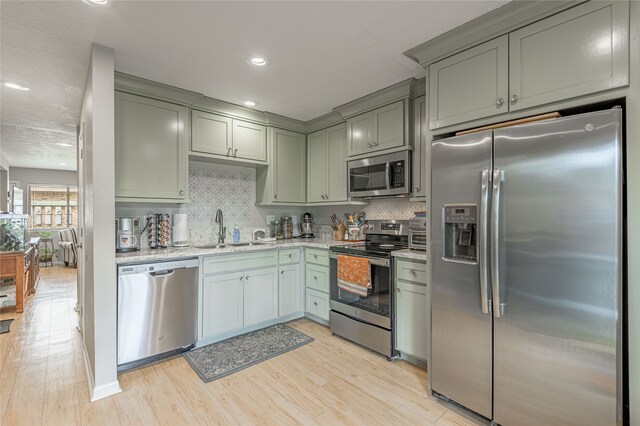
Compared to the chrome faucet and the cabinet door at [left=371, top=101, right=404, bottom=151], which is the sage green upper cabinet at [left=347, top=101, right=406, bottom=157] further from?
the chrome faucet

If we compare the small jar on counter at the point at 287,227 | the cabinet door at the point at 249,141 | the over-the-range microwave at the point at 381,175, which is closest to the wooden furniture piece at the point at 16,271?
the cabinet door at the point at 249,141

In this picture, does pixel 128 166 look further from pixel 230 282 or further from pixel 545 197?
pixel 545 197

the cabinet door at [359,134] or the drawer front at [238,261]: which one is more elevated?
the cabinet door at [359,134]

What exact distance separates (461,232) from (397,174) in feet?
3.78

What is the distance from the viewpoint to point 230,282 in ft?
9.96

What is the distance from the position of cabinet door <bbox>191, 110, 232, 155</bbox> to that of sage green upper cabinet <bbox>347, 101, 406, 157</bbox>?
1.35 metres

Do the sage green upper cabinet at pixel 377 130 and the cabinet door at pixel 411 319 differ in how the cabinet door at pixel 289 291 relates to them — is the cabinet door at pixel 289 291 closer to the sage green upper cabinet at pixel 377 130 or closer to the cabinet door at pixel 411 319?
the cabinet door at pixel 411 319

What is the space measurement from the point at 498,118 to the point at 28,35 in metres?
3.02

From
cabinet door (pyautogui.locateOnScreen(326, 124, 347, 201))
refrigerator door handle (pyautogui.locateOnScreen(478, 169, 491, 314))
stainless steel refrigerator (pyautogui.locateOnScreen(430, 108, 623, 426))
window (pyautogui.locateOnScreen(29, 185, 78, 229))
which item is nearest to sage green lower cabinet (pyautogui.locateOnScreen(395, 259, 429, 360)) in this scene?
stainless steel refrigerator (pyautogui.locateOnScreen(430, 108, 623, 426))

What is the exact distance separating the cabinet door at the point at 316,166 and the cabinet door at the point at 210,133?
1111mm

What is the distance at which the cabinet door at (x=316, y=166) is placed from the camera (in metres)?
3.88

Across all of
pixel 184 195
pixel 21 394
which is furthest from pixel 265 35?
pixel 21 394

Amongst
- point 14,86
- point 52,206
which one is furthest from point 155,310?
point 52,206

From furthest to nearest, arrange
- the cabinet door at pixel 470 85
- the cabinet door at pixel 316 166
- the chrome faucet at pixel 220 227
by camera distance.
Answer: the cabinet door at pixel 316 166 → the chrome faucet at pixel 220 227 → the cabinet door at pixel 470 85
